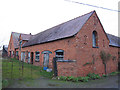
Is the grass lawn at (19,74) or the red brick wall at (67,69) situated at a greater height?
the red brick wall at (67,69)

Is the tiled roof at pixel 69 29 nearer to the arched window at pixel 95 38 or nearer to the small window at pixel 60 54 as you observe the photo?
the small window at pixel 60 54

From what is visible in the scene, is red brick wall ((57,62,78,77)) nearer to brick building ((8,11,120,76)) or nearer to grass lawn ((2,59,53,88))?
brick building ((8,11,120,76))

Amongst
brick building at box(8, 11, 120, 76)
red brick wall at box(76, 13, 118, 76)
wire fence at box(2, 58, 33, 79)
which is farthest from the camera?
red brick wall at box(76, 13, 118, 76)

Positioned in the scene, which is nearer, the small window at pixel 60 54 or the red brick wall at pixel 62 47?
the red brick wall at pixel 62 47

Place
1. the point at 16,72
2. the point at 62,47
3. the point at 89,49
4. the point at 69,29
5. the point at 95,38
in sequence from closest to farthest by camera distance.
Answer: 1. the point at 16,72
2. the point at 89,49
3. the point at 62,47
4. the point at 95,38
5. the point at 69,29

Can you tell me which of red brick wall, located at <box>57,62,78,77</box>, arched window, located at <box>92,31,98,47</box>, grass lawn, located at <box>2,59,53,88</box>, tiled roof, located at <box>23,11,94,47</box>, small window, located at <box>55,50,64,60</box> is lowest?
grass lawn, located at <box>2,59,53,88</box>

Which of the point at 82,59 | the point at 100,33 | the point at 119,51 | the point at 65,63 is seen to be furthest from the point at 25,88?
the point at 119,51

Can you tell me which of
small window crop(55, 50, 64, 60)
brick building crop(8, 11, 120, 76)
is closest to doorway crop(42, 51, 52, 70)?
brick building crop(8, 11, 120, 76)

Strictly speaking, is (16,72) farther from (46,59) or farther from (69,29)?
(69,29)

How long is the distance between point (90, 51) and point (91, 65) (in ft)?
5.09

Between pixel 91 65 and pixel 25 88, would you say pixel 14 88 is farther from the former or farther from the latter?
pixel 91 65

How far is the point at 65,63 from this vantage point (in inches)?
421

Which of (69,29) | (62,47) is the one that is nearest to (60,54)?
(62,47)

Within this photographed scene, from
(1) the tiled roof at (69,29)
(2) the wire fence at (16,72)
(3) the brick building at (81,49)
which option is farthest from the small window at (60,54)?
(2) the wire fence at (16,72)
